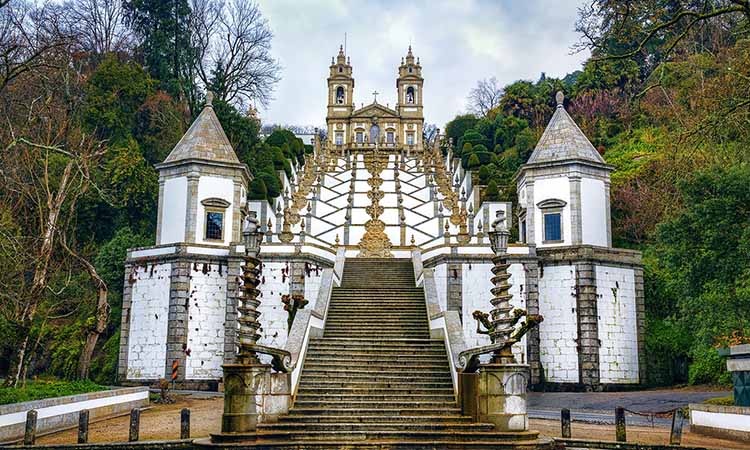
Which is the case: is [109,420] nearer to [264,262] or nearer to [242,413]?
[242,413]

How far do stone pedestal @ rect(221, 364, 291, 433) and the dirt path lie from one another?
171cm

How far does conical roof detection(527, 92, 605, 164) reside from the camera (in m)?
27.4

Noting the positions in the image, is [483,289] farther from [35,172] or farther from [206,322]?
[35,172]

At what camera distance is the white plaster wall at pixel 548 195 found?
88.2 ft

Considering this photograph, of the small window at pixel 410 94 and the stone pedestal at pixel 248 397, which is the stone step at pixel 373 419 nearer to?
the stone pedestal at pixel 248 397

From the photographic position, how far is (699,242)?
19703 millimetres

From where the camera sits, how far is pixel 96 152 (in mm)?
20297

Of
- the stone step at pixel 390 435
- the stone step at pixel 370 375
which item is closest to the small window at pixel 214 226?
the stone step at pixel 370 375

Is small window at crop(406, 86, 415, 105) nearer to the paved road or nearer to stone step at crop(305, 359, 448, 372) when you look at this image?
the paved road

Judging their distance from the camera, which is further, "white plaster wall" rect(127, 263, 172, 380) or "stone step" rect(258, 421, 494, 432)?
"white plaster wall" rect(127, 263, 172, 380)

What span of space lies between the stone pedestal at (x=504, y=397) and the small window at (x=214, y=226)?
16.4 meters

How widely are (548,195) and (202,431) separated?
16.5m

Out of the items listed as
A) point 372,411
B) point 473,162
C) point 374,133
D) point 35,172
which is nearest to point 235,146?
point 473,162

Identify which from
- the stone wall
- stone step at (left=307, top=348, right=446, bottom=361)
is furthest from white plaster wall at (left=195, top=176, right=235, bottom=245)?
stone step at (left=307, top=348, right=446, bottom=361)
